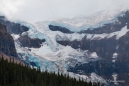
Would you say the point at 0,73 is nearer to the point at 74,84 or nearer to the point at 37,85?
the point at 37,85

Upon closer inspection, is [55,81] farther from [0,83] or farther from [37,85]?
[0,83]

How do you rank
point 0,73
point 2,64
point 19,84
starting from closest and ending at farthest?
point 19,84
point 0,73
point 2,64

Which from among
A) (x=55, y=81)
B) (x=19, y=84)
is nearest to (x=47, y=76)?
(x=55, y=81)

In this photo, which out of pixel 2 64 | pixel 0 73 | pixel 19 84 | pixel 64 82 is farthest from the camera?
pixel 64 82

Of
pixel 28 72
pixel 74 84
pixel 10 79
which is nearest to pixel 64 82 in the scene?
pixel 74 84

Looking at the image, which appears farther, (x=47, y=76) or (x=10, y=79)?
(x=47, y=76)

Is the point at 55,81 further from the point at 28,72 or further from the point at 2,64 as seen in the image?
the point at 2,64

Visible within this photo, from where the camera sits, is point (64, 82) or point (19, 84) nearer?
point (19, 84)

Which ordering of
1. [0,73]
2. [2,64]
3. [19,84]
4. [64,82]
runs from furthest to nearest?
1. [64,82]
2. [2,64]
3. [0,73]
4. [19,84]

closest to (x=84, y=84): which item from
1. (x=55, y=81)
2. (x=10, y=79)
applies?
(x=55, y=81)
